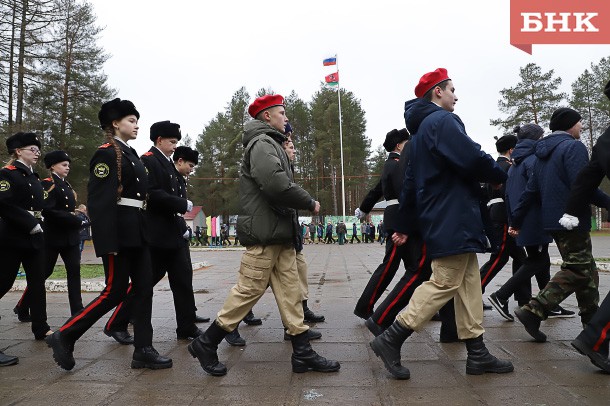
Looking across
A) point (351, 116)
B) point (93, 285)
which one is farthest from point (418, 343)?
point (351, 116)

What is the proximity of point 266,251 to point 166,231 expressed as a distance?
55.4 inches

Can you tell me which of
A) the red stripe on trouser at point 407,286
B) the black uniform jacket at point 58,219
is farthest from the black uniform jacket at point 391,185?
the black uniform jacket at point 58,219

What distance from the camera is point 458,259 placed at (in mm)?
3711

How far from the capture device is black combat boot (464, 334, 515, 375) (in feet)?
12.2

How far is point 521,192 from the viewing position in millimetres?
5695

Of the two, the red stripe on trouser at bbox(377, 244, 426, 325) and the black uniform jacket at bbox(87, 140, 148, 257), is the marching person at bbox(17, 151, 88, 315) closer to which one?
the black uniform jacket at bbox(87, 140, 148, 257)

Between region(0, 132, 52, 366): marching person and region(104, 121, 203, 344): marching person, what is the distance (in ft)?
2.53

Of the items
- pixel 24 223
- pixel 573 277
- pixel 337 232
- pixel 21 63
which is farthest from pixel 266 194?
pixel 337 232

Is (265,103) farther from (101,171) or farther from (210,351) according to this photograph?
(210,351)

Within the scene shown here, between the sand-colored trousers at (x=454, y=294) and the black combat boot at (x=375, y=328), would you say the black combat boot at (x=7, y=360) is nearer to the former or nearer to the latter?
the black combat boot at (x=375, y=328)

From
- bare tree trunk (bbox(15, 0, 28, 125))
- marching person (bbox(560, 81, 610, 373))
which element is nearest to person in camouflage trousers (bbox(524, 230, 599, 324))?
marching person (bbox(560, 81, 610, 373))

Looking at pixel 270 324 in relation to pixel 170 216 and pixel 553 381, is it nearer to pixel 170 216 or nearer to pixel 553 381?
pixel 170 216

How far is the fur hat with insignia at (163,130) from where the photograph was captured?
5141mm

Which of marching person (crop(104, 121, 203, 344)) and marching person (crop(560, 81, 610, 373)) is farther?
marching person (crop(104, 121, 203, 344))
